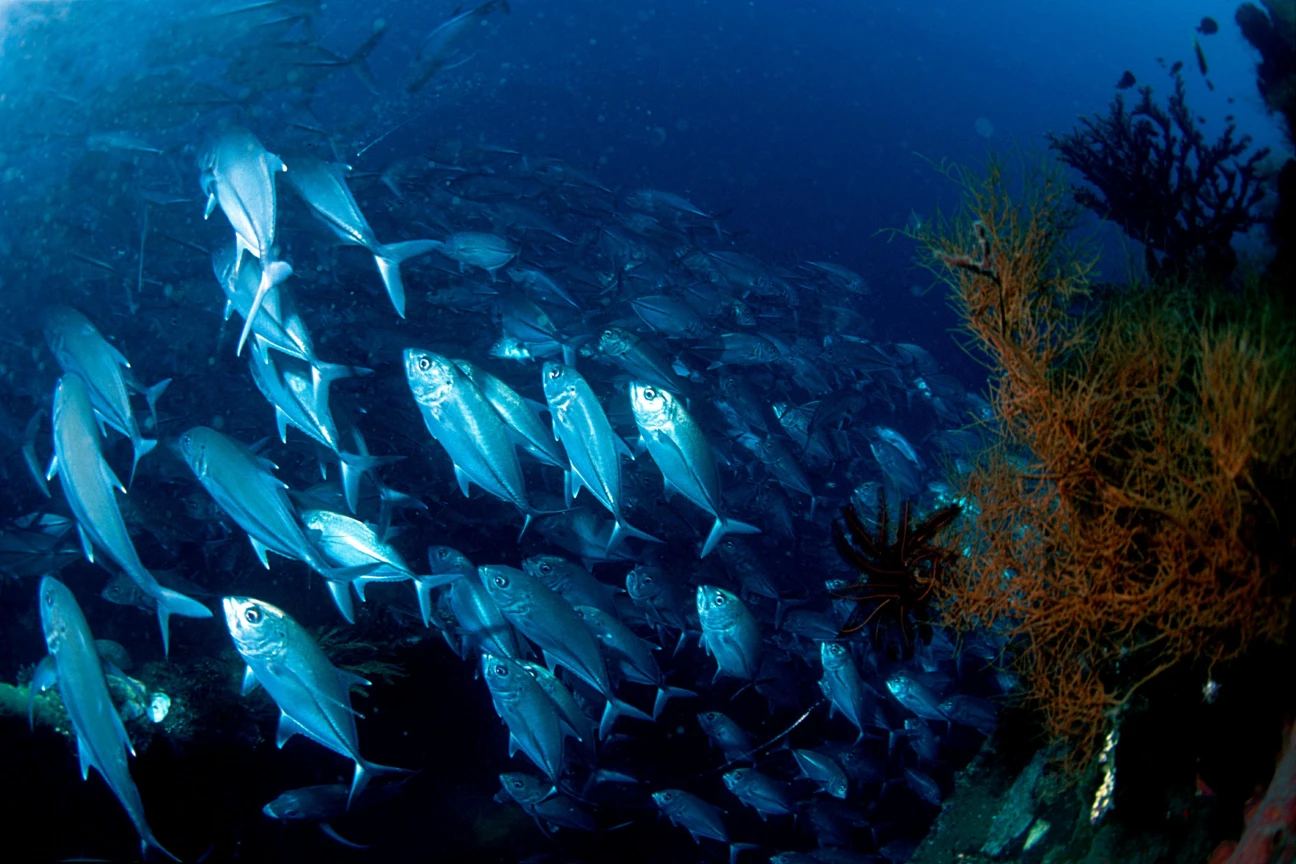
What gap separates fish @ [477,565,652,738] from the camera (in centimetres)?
329

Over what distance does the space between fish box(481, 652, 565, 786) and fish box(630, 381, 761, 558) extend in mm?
1352

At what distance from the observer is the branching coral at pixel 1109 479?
2.13m

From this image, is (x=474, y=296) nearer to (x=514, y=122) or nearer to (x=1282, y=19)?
(x=1282, y=19)

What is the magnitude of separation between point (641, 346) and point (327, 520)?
8.02 ft

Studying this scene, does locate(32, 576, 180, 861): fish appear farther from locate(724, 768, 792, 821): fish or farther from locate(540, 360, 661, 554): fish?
locate(724, 768, 792, 821): fish

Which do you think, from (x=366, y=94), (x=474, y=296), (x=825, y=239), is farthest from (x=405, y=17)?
(x=474, y=296)

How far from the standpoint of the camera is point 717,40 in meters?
47.8

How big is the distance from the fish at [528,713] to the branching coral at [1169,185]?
5314mm

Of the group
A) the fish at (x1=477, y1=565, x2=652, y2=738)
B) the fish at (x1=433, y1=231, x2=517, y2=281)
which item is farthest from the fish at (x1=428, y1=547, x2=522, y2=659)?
the fish at (x1=433, y1=231, x2=517, y2=281)

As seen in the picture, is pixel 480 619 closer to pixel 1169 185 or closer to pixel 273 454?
pixel 273 454

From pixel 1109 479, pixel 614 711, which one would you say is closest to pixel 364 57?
pixel 614 711

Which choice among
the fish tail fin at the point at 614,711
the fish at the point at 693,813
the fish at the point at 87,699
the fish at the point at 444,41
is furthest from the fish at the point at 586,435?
the fish at the point at 444,41

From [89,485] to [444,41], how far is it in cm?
787

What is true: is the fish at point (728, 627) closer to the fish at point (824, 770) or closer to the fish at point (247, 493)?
the fish at point (824, 770)
